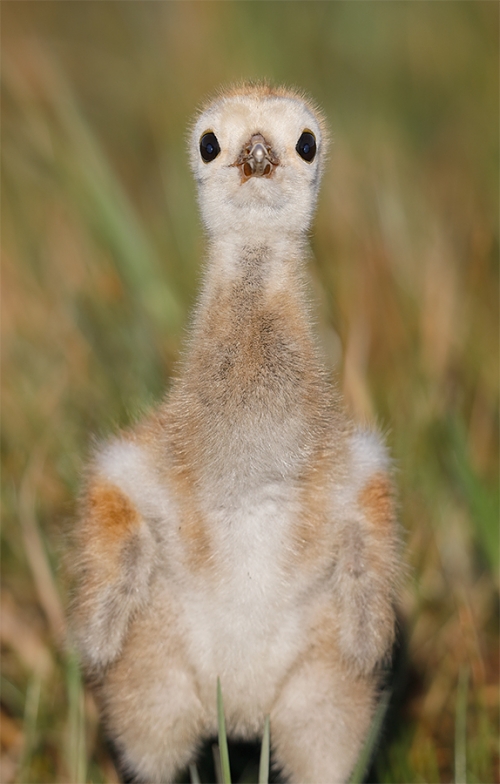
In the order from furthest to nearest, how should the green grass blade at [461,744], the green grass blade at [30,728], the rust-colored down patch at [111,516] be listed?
the green grass blade at [30,728] → the green grass blade at [461,744] → the rust-colored down patch at [111,516]

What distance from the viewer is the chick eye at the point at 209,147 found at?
219 cm

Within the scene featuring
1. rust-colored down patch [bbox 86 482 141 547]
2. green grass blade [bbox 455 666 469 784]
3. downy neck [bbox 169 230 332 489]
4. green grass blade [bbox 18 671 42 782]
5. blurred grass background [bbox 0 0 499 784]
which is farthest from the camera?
blurred grass background [bbox 0 0 499 784]

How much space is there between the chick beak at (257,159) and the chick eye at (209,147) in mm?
84

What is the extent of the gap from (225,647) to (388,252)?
234 centimetres

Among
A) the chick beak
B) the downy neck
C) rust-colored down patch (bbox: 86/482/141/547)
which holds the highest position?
the chick beak

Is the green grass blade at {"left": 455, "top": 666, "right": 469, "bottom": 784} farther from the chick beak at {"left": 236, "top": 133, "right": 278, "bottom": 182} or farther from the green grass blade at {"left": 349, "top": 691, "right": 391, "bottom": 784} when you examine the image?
the chick beak at {"left": 236, "top": 133, "right": 278, "bottom": 182}

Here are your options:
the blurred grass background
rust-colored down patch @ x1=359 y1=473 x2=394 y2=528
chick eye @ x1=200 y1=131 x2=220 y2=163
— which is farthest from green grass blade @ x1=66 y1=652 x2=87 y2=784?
chick eye @ x1=200 y1=131 x2=220 y2=163

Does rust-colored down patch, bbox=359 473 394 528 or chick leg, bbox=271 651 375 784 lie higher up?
rust-colored down patch, bbox=359 473 394 528

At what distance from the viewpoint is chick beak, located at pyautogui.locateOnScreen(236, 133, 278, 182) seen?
2.06m

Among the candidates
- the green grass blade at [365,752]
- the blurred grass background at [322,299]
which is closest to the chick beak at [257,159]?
the blurred grass background at [322,299]

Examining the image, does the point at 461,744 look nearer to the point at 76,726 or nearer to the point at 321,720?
the point at 321,720

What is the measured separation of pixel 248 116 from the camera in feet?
7.06

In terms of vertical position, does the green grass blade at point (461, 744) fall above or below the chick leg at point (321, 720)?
below

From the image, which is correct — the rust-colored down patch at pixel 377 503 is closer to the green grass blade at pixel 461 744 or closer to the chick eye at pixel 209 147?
the green grass blade at pixel 461 744
